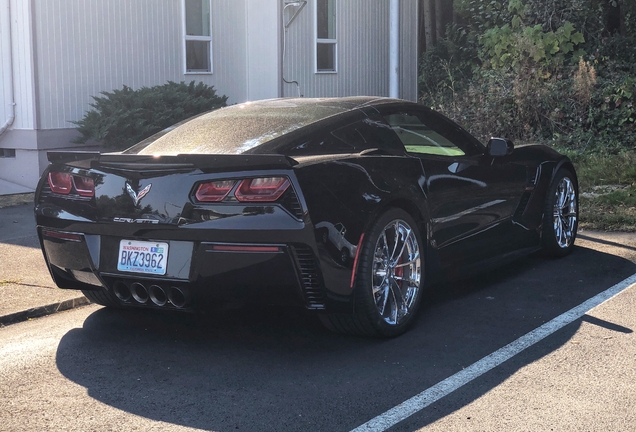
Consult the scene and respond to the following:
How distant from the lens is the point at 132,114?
11.7 meters

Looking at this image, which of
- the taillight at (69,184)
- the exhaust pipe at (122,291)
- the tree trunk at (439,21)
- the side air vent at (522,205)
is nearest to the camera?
the exhaust pipe at (122,291)

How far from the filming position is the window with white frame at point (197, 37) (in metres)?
14.5

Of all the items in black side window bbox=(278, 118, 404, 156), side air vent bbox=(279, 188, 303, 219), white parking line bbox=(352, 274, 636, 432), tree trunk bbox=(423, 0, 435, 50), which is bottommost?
white parking line bbox=(352, 274, 636, 432)

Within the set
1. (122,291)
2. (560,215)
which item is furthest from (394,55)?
(122,291)

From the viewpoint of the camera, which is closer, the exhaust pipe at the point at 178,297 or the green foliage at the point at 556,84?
the exhaust pipe at the point at 178,297

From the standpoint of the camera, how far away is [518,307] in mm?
5797

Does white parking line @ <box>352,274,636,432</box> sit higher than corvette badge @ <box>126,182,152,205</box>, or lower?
lower

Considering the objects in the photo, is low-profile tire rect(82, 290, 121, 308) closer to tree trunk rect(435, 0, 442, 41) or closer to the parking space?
the parking space

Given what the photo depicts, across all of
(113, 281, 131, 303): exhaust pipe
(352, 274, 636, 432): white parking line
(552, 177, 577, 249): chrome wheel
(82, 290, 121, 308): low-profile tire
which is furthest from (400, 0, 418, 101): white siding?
(113, 281, 131, 303): exhaust pipe

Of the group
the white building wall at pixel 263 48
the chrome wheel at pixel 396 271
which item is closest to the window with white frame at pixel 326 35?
the white building wall at pixel 263 48

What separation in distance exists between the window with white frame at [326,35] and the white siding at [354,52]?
121 millimetres

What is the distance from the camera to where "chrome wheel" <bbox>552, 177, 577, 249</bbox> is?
7199 millimetres

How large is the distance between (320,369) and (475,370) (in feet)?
2.66

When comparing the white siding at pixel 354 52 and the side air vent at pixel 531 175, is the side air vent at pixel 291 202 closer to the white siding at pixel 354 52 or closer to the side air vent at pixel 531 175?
the side air vent at pixel 531 175
